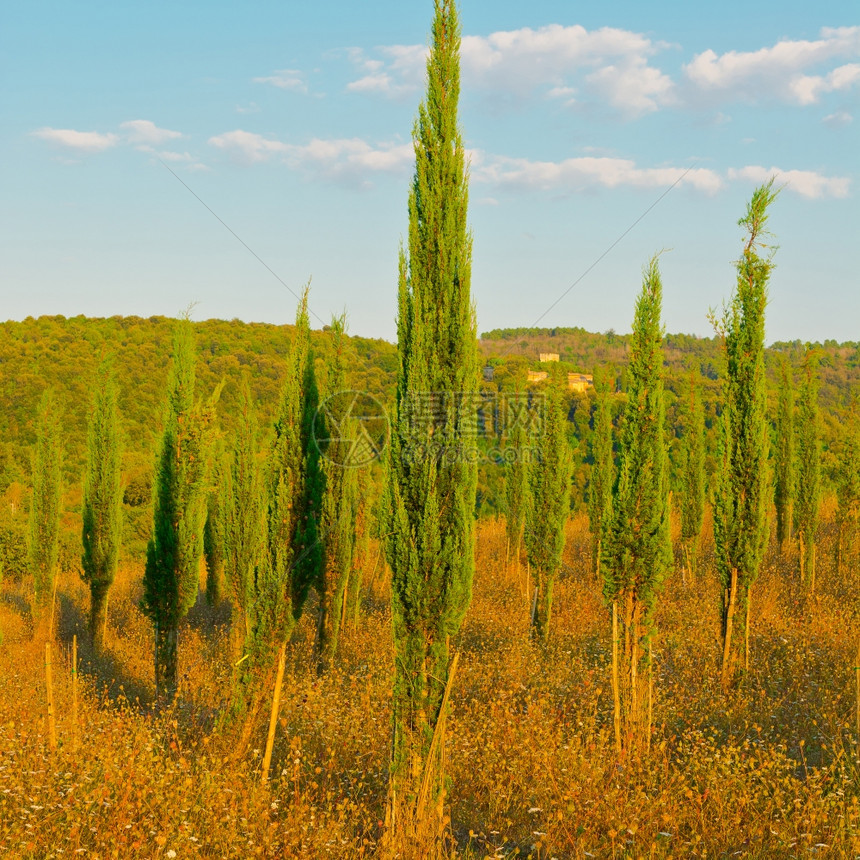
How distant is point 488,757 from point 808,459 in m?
14.0

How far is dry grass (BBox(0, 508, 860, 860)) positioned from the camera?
5.19m

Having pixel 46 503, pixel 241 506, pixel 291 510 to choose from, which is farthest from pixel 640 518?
pixel 46 503

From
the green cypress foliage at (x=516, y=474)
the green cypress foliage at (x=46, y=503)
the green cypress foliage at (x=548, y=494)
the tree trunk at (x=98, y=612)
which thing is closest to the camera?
the green cypress foliage at (x=548, y=494)

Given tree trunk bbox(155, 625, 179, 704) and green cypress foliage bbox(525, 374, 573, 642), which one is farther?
green cypress foliage bbox(525, 374, 573, 642)

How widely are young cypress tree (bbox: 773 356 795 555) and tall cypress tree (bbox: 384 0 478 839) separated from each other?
15199 millimetres

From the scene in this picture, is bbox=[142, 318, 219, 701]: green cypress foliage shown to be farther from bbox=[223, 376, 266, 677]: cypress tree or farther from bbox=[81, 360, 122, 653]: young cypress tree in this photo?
bbox=[81, 360, 122, 653]: young cypress tree

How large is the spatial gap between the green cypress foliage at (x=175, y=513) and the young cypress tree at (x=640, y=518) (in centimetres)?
671

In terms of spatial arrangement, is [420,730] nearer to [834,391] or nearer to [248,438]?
[248,438]

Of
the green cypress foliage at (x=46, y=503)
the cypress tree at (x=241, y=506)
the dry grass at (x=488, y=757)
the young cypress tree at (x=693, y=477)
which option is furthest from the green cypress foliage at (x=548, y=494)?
the green cypress foliage at (x=46, y=503)

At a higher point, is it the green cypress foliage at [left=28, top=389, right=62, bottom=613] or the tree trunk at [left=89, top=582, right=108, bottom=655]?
the green cypress foliage at [left=28, top=389, right=62, bottom=613]

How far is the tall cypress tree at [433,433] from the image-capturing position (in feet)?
20.6

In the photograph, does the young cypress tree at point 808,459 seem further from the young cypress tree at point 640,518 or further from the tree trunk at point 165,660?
the tree trunk at point 165,660

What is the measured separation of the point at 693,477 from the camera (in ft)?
60.4

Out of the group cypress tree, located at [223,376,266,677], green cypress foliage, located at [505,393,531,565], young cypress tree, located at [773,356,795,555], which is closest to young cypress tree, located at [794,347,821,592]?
young cypress tree, located at [773,356,795,555]
